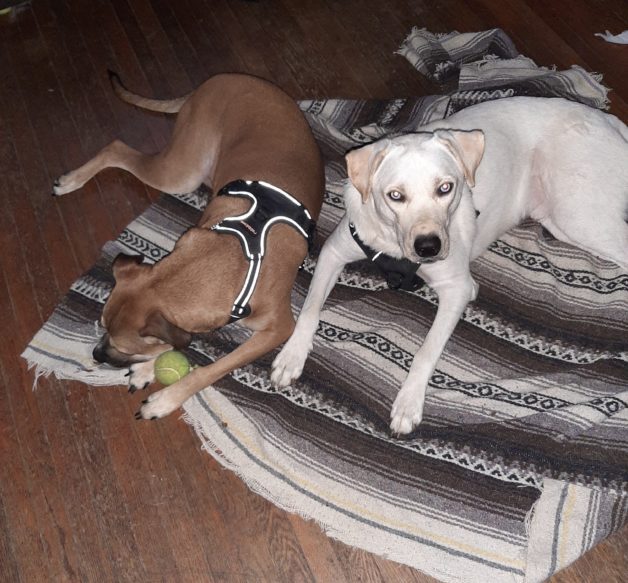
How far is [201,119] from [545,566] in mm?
2937

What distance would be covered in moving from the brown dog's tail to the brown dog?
1.52ft

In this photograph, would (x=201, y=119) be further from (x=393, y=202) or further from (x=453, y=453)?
(x=453, y=453)

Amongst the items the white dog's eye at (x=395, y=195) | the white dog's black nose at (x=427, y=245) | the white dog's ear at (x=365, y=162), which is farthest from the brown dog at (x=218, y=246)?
the white dog's black nose at (x=427, y=245)

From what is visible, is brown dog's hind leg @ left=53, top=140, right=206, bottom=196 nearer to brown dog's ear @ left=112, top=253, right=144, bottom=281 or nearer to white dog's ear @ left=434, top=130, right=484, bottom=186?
brown dog's ear @ left=112, top=253, right=144, bottom=281

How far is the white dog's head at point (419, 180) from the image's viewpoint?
290 cm

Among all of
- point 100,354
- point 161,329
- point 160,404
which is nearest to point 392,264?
point 161,329

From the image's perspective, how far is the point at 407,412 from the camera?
329 centimetres

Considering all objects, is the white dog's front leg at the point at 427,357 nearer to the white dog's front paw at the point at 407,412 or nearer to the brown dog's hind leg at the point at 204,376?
the white dog's front paw at the point at 407,412

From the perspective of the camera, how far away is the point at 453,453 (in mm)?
3258

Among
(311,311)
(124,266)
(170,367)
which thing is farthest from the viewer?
(311,311)

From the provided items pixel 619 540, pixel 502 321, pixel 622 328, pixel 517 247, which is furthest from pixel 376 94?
pixel 619 540

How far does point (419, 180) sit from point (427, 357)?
3.03 feet

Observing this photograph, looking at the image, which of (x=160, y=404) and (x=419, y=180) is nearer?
(x=419, y=180)

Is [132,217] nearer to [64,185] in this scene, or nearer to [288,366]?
[64,185]
